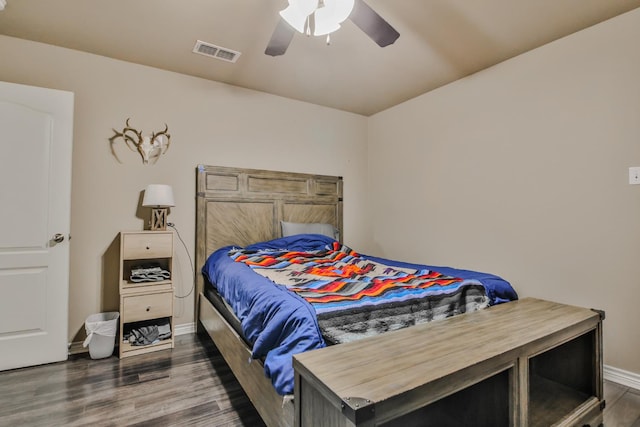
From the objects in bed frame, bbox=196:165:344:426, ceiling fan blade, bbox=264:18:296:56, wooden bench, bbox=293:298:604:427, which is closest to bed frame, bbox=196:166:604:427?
wooden bench, bbox=293:298:604:427

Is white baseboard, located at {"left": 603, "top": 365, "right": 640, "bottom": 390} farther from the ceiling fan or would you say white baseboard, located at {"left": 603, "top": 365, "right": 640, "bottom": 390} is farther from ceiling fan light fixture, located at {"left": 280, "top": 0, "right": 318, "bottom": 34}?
ceiling fan light fixture, located at {"left": 280, "top": 0, "right": 318, "bottom": 34}

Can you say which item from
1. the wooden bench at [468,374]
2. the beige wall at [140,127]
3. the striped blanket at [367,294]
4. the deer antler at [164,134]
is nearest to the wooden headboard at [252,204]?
the beige wall at [140,127]

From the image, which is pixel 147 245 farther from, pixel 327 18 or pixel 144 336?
pixel 327 18

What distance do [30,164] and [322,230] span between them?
2.55m

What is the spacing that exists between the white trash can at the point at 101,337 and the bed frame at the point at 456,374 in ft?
3.03

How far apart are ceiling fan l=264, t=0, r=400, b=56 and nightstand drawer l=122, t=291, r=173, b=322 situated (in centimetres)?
214

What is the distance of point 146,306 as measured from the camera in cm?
253

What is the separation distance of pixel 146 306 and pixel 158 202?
85 cm

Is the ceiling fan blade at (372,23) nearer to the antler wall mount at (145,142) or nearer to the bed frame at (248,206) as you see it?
the bed frame at (248,206)

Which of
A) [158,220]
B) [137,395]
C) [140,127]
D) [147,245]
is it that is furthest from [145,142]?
[137,395]

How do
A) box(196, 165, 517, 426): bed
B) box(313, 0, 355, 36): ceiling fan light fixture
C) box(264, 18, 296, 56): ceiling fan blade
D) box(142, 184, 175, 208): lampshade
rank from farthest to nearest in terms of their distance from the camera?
box(142, 184, 175, 208): lampshade < box(264, 18, 296, 56): ceiling fan blade < box(313, 0, 355, 36): ceiling fan light fixture < box(196, 165, 517, 426): bed

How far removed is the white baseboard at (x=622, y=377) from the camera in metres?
2.04

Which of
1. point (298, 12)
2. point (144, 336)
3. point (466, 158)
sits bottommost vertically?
point (144, 336)

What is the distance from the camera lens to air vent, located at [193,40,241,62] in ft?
8.38
